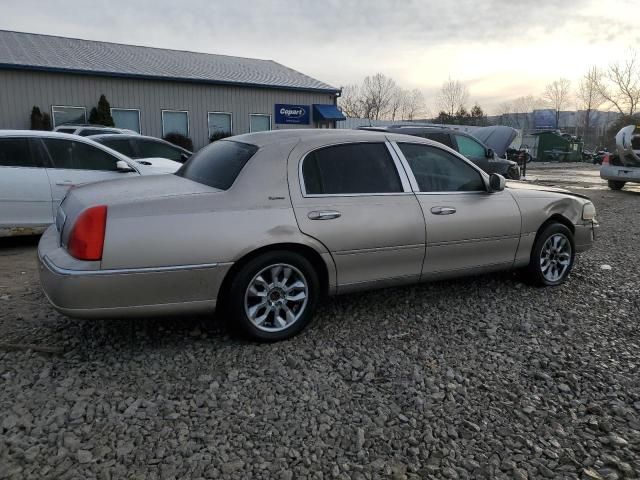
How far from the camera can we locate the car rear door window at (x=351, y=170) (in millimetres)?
3779

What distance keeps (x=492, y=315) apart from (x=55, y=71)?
1955cm

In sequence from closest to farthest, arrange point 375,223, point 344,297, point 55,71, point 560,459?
point 560,459 < point 375,223 < point 344,297 < point 55,71

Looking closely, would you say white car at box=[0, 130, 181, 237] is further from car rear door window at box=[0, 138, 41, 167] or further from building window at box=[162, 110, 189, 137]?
building window at box=[162, 110, 189, 137]

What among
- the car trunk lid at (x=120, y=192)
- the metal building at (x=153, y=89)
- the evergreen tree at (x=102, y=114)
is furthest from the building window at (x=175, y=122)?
the car trunk lid at (x=120, y=192)

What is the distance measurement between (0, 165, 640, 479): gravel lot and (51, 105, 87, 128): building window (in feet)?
56.6

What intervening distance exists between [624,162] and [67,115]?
1925 centimetres

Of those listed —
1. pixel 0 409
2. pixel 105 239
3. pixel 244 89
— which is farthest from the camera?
pixel 244 89

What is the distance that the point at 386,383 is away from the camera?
10.4 feet

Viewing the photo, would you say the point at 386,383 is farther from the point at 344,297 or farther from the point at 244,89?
the point at 244,89

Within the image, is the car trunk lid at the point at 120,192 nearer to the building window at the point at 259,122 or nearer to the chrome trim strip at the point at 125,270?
the chrome trim strip at the point at 125,270

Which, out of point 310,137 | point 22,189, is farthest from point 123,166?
point 310,137

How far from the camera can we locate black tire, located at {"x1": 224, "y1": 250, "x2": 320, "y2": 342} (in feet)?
11.2

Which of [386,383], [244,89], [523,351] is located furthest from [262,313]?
[244,89]

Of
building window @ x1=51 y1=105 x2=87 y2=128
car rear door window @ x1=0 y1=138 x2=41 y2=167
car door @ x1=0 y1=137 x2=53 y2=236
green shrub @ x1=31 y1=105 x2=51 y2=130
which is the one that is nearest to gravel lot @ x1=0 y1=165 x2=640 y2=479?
car door @ x1=0 y1=137 x2=53 y2=236
